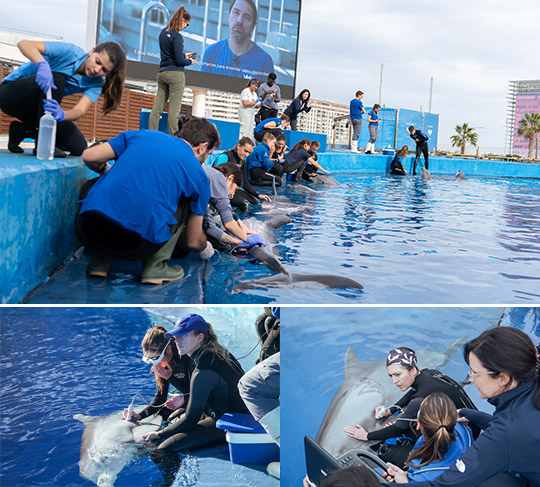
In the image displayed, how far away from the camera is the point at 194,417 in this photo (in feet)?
9.67

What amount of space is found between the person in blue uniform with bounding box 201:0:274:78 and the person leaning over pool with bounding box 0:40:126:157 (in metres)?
15.4

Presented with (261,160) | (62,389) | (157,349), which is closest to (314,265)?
(157,349)

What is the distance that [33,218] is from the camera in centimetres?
345

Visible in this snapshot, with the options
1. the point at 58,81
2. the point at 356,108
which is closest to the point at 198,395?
the point at 58,81

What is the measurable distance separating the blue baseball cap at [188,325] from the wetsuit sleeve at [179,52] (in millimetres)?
Answer: 5559

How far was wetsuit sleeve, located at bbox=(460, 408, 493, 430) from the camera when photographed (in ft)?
9.04

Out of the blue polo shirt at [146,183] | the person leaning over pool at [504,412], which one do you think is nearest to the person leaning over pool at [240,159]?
the blue polo shirt at [146,183]

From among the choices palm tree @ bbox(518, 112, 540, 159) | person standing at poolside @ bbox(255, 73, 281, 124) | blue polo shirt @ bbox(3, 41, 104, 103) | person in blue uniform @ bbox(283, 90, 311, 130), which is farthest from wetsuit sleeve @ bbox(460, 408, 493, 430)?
palm tree @ bbox(518, 112, 540, 159)

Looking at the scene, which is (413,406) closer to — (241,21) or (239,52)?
(239,52)

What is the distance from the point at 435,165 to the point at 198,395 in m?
20.9

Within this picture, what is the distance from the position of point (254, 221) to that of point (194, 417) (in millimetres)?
4244

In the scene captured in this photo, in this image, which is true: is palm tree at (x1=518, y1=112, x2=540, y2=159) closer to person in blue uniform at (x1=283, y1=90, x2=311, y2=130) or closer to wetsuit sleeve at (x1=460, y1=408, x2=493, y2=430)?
person in blue uniform at (x1=283, y1=90, x2=311, y2=130)

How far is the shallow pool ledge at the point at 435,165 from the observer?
57.8 ft

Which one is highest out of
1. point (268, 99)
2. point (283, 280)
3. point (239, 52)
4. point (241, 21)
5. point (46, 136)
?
point (241, 21)
